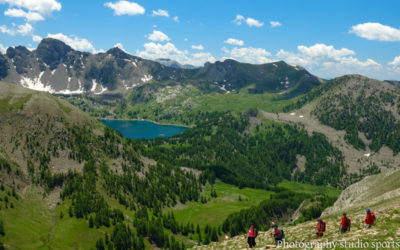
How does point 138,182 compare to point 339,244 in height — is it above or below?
below

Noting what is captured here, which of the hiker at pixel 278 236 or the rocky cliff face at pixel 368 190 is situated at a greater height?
the hiker at pixel 278 236

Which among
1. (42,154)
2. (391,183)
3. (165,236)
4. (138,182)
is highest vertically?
(391,183)

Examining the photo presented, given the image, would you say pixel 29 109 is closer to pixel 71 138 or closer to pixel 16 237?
pixel 71 138

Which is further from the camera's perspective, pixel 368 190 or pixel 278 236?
pixel 368 190

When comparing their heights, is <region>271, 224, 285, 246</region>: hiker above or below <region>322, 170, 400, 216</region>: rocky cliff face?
above

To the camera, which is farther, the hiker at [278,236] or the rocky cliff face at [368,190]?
the rocky cliff face at [368,190]

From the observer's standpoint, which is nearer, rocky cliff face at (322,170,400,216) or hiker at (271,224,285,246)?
hiker at (271,224,285,246)

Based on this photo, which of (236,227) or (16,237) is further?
(236,227)

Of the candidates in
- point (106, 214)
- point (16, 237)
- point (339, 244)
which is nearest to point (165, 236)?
point (106, 214)

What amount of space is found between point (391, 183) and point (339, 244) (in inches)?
2544

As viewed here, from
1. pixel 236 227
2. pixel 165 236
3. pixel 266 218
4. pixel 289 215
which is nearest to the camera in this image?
pixel 165 236

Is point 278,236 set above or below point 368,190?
above

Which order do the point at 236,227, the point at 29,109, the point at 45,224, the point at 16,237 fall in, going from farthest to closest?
the point at 29,109
the point at 236,227
the point at 45,224
the point at 16,237

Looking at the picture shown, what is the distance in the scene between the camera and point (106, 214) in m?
152
